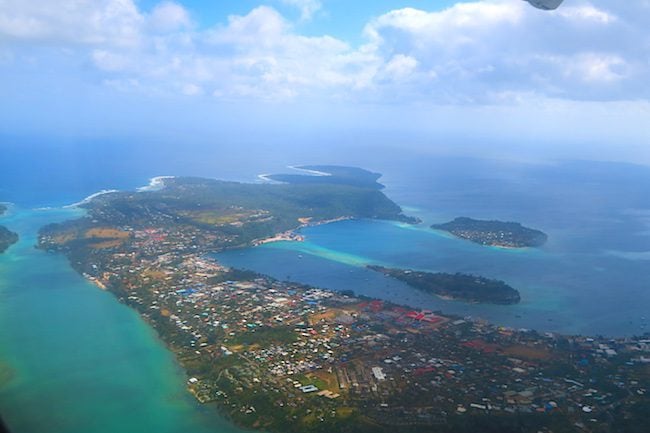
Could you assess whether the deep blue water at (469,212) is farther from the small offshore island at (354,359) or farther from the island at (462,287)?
the small offshore island at (354,359)

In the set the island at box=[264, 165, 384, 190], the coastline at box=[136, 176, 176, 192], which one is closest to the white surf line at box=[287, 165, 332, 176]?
the island at box=[264, 165, 384, 190]

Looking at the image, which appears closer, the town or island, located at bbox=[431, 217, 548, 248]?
the town

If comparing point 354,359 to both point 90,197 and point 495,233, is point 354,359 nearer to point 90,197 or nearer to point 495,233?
point 495,233

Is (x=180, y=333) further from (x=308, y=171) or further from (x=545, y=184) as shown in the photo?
(x=545, y=184)

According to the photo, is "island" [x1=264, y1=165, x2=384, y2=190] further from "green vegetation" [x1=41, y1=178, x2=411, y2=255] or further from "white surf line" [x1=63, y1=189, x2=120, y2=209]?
"white surf line" [x1=63, y1=189, x2=120, y2=209]

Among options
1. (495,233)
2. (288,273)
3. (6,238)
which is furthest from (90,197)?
(495,233)

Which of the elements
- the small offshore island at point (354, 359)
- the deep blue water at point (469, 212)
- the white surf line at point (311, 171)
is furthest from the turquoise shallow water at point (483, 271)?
the white surf line at point (311, 171)

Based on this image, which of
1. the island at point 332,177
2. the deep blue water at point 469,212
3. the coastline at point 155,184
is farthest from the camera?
the island at point 332,177
